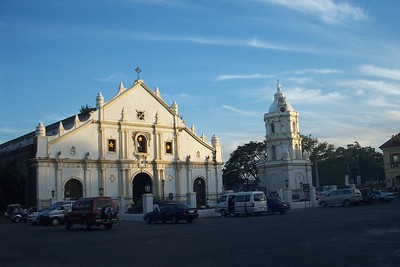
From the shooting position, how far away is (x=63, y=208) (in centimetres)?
3225

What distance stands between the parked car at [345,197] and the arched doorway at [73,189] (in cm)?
2310

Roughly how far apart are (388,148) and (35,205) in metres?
49.4

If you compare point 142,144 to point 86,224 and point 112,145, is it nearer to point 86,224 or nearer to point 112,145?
point 112,145

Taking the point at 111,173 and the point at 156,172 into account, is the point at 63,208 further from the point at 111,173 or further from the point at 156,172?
the point at 156,172

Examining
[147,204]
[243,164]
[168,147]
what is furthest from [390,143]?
[147,204]

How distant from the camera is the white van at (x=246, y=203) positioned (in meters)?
33.4

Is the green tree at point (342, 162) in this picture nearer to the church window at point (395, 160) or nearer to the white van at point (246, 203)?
the church window at point (395, 160)

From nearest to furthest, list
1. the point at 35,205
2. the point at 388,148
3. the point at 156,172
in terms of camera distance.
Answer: the point at 35,205 → the point at 156,172 → the point at 388,148

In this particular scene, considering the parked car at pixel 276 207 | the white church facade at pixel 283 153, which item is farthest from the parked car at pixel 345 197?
the white church facade at pixel 283 153

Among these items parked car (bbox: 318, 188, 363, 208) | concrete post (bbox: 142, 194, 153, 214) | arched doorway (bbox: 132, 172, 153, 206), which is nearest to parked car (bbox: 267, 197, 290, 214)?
parked car (bbox: 318, 188, 363, 208)

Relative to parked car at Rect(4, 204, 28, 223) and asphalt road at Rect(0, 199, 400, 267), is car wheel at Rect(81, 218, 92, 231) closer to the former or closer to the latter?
asphalt road at Rect(0, 199, 400, 267)

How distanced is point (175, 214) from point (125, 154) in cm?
2116

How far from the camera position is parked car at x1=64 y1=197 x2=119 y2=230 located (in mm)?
24844

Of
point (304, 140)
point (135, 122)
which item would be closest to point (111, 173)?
point (135, 122)
